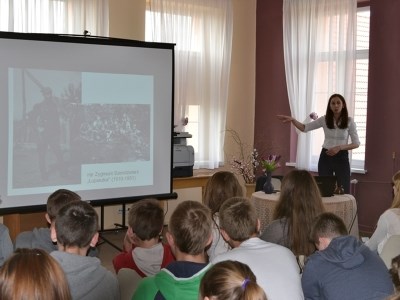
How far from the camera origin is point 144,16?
6.64m

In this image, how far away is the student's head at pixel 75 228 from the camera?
240 centimetres

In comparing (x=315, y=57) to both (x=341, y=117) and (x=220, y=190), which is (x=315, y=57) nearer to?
(x=341, y=117)

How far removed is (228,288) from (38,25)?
16.0 ft

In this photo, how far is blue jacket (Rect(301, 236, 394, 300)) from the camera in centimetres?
229

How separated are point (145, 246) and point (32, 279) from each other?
1586 mm

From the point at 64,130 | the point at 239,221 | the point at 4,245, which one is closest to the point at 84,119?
the point at 64,130

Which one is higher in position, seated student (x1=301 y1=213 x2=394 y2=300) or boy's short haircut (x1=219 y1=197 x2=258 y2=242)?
boy's short haircut (x1=219 y1=197 x2=258 y2=242)

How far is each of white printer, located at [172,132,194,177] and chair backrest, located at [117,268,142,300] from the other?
357 cm

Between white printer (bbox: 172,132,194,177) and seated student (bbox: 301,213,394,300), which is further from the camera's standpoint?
white printer (bbox: 172,132,194,177)

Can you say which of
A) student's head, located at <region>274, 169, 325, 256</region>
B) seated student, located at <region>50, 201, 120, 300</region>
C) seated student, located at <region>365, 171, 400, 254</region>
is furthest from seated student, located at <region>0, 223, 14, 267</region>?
seated student, located at <region>365, 171, 400, 254</region>

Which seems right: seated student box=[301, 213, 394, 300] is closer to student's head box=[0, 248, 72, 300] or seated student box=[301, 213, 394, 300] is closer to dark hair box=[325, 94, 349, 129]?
student's head box=[0, 248, 72, 300]

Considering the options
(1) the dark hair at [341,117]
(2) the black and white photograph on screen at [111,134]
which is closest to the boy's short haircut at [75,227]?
(2) the black and white photograph on screen at [111,134]

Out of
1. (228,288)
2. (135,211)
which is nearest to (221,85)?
(135,211)

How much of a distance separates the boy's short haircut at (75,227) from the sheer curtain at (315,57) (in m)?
4.82
